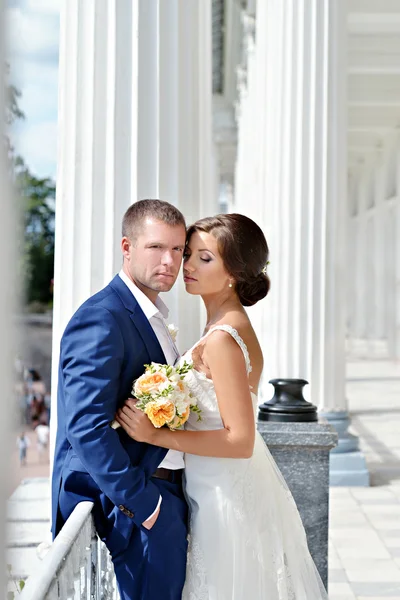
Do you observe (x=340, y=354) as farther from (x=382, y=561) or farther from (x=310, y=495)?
(x=310, y=495)

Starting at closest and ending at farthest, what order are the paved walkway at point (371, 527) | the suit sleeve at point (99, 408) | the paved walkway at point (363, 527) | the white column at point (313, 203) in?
the suit sleeve at point (99, 408) → the paved walkway at point (363, 527) → the paved walkway at point (371, 527) → the white column at point (313, 203)

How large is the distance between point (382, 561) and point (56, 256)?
14.3 feet

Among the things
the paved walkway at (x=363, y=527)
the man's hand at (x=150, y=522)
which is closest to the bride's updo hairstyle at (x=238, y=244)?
the man's hand at (x=150, y=522)

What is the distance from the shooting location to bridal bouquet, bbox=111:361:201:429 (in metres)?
2.66

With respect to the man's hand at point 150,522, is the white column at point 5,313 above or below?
above

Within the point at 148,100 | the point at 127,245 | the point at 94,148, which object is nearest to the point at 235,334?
the point at 127,245

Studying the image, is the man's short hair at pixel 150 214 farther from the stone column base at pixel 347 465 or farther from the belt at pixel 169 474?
the stone column base at pixel 347 465

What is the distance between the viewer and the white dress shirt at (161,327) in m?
2.95

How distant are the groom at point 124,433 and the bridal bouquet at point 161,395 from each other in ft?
0.31

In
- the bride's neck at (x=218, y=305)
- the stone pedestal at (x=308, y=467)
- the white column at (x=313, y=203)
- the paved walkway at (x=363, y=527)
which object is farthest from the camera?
the white column at (x=313, y=203)

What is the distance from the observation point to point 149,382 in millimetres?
2672

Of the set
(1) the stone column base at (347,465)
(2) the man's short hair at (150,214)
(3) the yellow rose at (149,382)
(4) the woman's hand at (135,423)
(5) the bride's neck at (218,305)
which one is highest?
(2) the man's short hair at (150,214)

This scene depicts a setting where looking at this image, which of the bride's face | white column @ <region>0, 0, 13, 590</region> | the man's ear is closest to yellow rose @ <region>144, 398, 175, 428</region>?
the man's ear

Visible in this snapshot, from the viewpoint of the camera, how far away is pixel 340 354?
9.98 m
